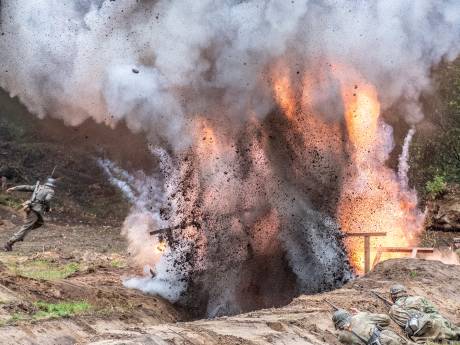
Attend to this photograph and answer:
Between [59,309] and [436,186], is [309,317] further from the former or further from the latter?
[436,186]

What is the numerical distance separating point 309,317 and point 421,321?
1854mm

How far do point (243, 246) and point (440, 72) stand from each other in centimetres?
1449

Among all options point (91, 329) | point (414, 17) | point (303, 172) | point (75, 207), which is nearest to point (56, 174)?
point (75, 207)

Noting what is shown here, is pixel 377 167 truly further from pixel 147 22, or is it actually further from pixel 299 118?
pixel 147 22

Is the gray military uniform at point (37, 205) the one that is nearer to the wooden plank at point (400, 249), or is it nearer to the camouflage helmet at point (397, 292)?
the camouflage helmet at point (397, 292)

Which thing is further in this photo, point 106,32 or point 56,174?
point 56,174

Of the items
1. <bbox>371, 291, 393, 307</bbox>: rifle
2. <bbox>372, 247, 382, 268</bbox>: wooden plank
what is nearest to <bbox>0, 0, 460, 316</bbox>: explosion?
<bbox>372, 247, 382, 268</bbox>: wooden plank

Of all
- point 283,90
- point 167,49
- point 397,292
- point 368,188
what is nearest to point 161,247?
point 167,49

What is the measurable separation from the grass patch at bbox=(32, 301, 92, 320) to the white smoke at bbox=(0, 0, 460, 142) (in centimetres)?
535

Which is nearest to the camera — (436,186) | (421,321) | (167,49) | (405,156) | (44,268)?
(421,321)

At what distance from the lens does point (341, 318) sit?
966 centimetres

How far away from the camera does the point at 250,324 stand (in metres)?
8.88

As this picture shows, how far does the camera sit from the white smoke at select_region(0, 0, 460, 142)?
13.9 meters

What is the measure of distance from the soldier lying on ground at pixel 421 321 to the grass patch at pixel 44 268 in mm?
7256
